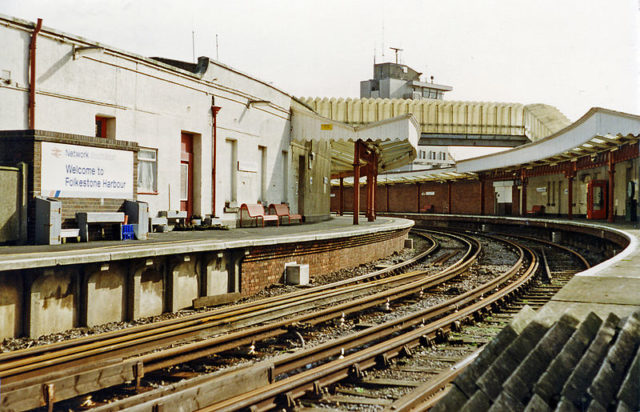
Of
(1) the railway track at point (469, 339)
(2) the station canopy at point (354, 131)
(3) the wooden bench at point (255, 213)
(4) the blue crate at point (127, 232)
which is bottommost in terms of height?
(1) the railway track at point (469, 339)

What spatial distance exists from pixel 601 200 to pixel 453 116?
71.7ft

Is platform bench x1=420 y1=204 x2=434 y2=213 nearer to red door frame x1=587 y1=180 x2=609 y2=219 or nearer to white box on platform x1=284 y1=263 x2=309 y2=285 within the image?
red door frame x1=587 y1=180 x2=609 y2=219

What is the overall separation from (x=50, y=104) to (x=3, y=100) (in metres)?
1.05

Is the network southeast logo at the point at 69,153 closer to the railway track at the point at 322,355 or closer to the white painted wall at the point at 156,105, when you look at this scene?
the white painted wall at the point at 156,105

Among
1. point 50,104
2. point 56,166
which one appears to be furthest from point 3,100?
point 56,166

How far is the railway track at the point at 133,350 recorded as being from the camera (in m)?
4.97

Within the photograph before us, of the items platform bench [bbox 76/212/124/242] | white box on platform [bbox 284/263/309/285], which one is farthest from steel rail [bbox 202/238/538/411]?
platform bench [bbox 76/212/124/242]

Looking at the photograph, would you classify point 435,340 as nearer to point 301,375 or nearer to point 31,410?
point 301,375

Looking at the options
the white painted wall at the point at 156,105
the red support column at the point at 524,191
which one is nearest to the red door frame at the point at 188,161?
the white painted wall at the point at 156,105

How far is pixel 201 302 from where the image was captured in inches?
392

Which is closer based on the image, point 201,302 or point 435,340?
point 435,340

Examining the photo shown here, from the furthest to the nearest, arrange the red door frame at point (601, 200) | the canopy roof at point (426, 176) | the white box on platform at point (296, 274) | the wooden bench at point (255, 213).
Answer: the canopy roof at point (426, 176) → the red door frame at point (601, 200) → the wooden bench at point (255, 213) → the white box on platform at point (296, 274)

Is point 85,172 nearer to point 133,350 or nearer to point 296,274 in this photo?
point 296,274

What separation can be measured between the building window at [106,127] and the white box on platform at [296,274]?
5.26 m
